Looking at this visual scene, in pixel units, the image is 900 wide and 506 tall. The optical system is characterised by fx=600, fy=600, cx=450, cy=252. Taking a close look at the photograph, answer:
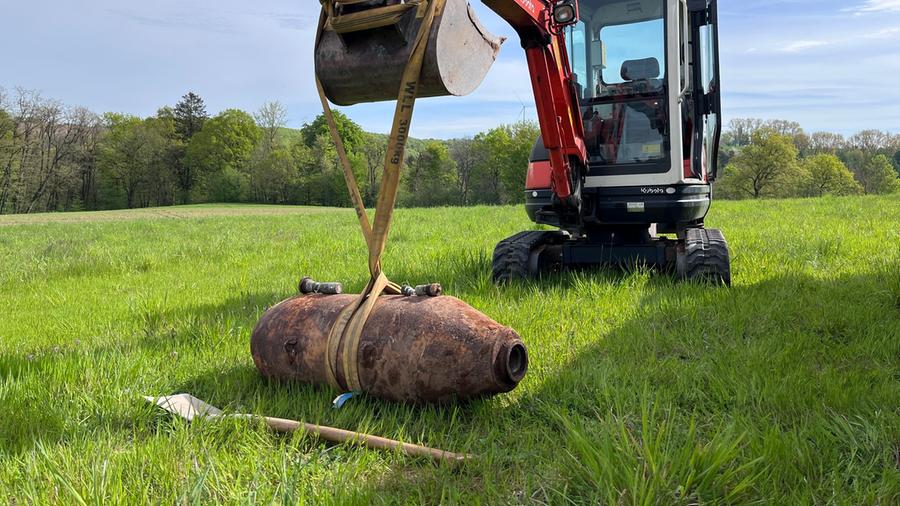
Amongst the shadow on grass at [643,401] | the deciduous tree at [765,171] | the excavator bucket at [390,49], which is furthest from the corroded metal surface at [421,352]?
the deciduous tree at [765,171]

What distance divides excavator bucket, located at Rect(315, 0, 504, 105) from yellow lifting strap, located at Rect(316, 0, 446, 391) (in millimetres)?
36

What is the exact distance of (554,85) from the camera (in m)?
5.30

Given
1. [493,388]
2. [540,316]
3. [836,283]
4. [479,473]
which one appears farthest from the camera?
[836,283]

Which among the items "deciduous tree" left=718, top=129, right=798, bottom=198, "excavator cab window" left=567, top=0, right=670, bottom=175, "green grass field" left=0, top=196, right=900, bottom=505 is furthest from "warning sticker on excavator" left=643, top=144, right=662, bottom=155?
"deciduous tree" left=718, top=129, right=798, bottom=198

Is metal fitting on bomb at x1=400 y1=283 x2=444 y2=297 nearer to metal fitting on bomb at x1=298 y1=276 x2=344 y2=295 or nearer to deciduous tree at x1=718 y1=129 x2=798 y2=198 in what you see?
metal fitting on bomb at x1=298 y1=276 x2=344 y2=295

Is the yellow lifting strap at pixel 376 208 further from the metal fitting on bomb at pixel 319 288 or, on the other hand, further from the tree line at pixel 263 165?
the tree line at pixel 263 165

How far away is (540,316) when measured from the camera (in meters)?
4.35

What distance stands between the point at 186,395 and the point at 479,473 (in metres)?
1.50

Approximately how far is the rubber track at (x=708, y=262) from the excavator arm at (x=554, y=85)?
45.4 inches

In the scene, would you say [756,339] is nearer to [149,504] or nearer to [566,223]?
[566,223]

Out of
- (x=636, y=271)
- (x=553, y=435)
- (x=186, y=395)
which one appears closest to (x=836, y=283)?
(x=636, y=271)

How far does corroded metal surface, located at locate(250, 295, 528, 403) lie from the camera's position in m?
2.61

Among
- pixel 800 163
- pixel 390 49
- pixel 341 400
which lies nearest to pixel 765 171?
pixel 800 163

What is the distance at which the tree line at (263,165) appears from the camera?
212ft
